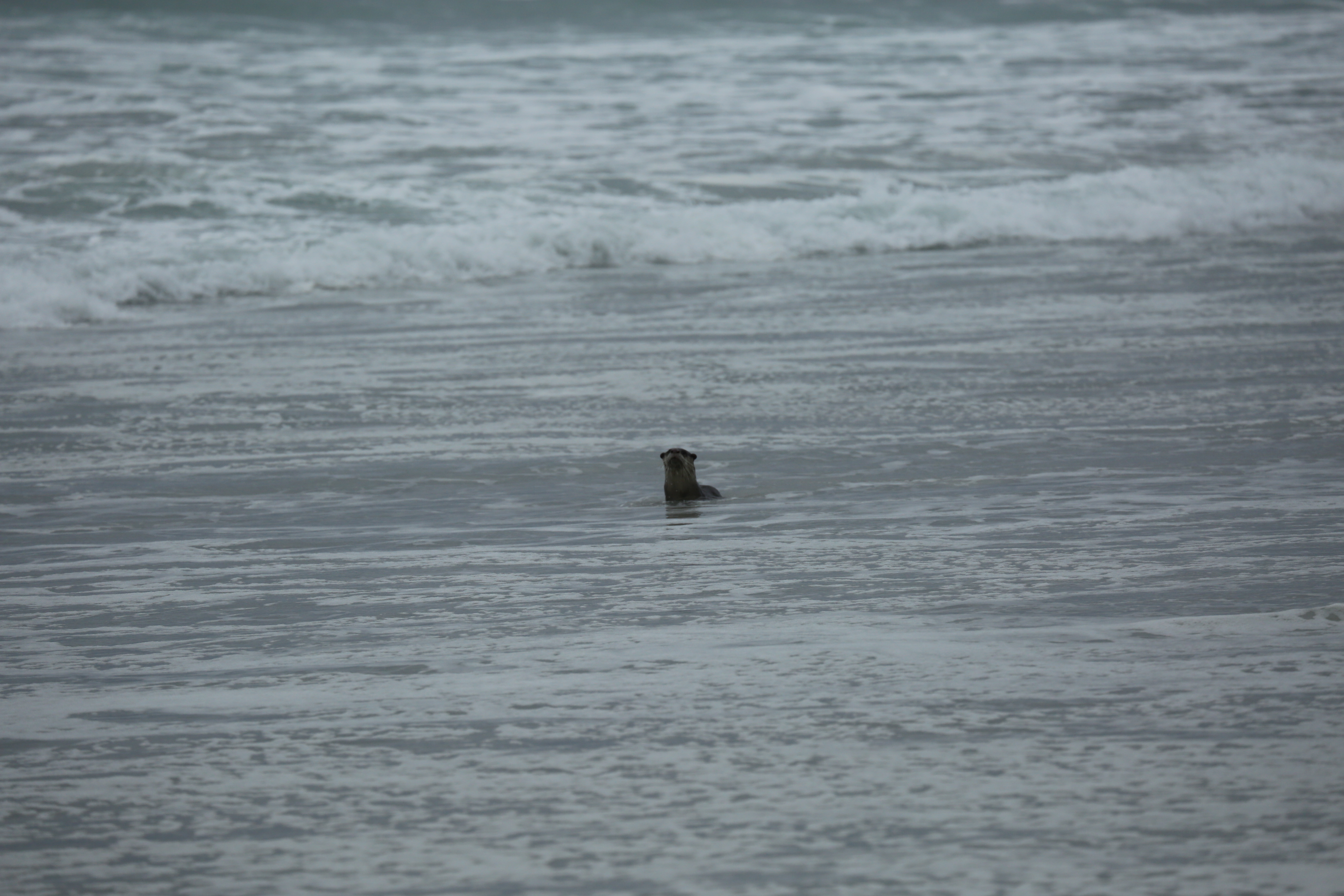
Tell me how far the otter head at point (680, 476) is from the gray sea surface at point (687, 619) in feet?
0.47

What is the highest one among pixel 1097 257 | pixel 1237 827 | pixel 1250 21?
pixel 1250 21

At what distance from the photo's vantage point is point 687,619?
4938mm

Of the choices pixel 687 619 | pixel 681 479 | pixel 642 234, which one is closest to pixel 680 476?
pixel 681 479

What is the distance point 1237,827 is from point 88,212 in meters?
16.0

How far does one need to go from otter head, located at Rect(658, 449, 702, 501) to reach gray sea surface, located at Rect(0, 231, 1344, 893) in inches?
5.7

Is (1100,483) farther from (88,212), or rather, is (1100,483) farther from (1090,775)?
(88,212)

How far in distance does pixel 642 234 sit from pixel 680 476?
31.9 ft

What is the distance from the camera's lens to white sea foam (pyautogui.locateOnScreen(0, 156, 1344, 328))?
14.2 metres

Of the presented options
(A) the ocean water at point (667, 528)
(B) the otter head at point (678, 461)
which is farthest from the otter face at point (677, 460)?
(A) the ocean water at point (667, 528)

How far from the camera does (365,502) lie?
273 inches

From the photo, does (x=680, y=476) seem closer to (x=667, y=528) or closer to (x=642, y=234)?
(x=667, y=528)

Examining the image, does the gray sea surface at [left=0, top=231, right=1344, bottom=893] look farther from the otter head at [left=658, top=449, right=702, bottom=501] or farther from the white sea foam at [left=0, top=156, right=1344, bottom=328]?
the white sea foam at [left=0, top=156, right=1344, bottom=328]

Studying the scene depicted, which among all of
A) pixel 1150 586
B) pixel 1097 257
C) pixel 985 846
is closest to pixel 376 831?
pixel 985 846

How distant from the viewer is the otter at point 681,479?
6664 millimetres
